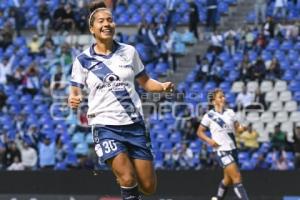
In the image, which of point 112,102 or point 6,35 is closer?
point 112,102

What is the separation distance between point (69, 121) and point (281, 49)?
247 inches

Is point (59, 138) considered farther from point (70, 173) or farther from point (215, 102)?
point (215, 102)

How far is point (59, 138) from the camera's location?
919 inches

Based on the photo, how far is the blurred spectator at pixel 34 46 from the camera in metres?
27.2

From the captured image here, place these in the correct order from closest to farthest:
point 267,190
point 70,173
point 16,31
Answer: point 267,190, point 70,173, point 16,31

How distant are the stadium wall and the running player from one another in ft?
33.8

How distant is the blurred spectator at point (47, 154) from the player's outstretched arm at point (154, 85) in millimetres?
13365

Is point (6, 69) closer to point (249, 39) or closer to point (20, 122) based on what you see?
point (20, 122)

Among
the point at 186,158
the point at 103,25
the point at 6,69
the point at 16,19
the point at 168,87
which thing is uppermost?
the point at 16,19

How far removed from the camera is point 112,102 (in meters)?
8.90

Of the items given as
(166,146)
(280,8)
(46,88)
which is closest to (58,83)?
(46,88)

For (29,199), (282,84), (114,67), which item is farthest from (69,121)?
(114,67)

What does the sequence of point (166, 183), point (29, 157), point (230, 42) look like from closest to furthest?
point (166, 183) < point (29, 157) < point (230, 42)

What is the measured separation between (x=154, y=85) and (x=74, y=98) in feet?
3.13
